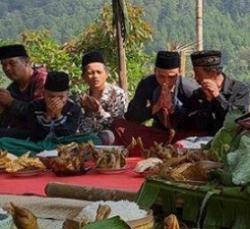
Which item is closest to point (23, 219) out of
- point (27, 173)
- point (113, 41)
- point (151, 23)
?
point (27, 173)

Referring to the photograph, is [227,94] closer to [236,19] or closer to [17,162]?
[17,162]

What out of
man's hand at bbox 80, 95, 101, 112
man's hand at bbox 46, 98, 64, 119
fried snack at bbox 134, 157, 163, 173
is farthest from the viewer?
man's hand at bbox 80, 95, 101, 112

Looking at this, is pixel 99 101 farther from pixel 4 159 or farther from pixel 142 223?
pixel 142 223

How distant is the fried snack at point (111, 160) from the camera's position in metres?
2.93

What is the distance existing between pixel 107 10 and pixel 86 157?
685cm

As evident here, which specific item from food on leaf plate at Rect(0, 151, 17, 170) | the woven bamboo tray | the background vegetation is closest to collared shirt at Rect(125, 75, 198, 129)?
food on leaf plate at Rect(0, 151, 17, 170)

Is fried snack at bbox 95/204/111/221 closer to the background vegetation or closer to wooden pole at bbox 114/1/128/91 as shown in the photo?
wooden pole at bbox 114/1/128/91

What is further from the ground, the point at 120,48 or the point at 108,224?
the point at 108,224

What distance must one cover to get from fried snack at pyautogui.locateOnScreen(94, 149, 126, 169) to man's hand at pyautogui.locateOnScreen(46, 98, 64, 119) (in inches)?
24.1

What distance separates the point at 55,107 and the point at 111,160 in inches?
27.8

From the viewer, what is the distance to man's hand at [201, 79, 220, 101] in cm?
379

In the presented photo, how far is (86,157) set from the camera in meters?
3.05

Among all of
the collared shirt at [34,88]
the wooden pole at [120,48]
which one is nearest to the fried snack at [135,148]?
the collared shirt at [34,88]

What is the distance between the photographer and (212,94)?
3.81 metres
